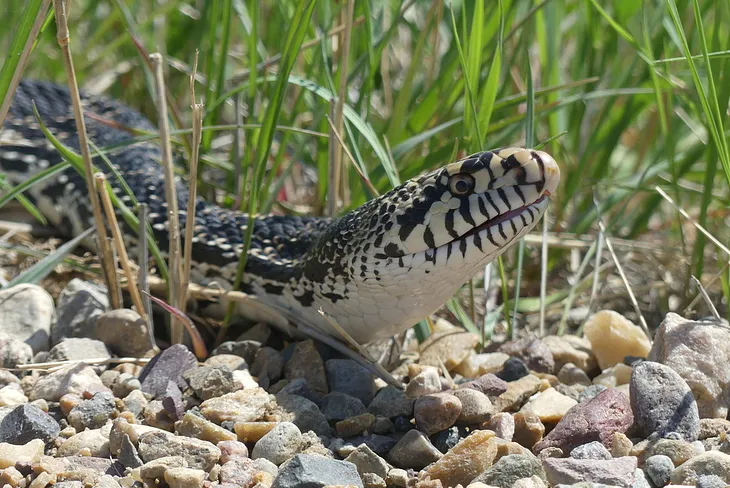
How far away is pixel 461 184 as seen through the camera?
3.14 m

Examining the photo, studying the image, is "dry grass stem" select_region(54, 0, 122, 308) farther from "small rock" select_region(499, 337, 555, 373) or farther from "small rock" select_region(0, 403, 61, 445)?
"small rock" select_region(499, 337, 555, 373)

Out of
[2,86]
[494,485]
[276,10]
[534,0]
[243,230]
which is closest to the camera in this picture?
[494,485]

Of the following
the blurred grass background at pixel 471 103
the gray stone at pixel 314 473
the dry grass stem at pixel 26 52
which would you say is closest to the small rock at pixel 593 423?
the gray stone at pixel 314 473

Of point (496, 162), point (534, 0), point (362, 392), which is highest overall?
point (534, 0)

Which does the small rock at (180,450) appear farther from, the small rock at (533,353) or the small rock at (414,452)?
the small rock at (533,353)

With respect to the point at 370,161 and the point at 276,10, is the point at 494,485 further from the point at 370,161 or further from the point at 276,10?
the point at 276,10

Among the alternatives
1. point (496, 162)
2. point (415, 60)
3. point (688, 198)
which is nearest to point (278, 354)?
point (496, 162)

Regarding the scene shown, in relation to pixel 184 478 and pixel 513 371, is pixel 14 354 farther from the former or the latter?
pixel 513 371

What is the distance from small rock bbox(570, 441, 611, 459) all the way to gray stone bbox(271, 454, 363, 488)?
650 millimetres

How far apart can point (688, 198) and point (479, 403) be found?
9.13ft

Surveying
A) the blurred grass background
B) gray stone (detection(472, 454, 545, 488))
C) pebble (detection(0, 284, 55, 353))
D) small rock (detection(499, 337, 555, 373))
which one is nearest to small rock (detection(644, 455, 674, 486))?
gray stone (detection(472, 454, 545, 488))

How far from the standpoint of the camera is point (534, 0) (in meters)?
4.62

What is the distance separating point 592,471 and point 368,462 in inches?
25.3

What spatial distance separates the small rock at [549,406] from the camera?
2984 millimetres
